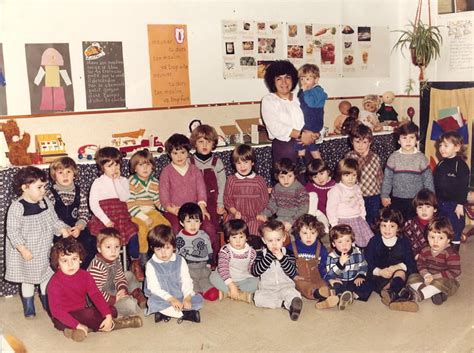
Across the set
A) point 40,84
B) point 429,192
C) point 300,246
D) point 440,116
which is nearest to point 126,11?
point 40,84

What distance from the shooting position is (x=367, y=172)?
17.6 feet

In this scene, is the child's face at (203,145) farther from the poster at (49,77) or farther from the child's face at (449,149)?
the child's face at (449,149)

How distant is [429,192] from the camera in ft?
15.7

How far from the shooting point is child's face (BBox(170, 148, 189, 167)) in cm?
504

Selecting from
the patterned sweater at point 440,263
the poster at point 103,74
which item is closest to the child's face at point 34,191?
the poster at point 103,74

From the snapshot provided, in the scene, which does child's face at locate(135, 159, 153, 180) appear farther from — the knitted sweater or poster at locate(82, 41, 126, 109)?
the knitted sweater

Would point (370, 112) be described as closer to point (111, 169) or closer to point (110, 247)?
point (111, 169)

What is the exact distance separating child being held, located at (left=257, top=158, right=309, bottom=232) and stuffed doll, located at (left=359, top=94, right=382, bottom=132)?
6.55ft

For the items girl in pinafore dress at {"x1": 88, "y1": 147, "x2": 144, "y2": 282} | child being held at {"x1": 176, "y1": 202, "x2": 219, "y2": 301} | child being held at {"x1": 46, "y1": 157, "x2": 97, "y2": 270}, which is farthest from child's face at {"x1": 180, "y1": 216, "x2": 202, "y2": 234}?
child being held at {"x1": 46, "y1": 157, "x2": 97, "y2": 270}

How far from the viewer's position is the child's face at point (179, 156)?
5043mm

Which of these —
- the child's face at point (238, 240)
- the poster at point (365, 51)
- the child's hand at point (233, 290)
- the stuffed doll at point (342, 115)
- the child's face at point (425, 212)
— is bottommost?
the child's hand at point (233, 290)

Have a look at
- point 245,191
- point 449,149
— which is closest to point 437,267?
point 449,149

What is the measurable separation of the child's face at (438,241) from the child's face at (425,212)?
0.32 metres

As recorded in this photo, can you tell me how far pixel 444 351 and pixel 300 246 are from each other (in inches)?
53.6
